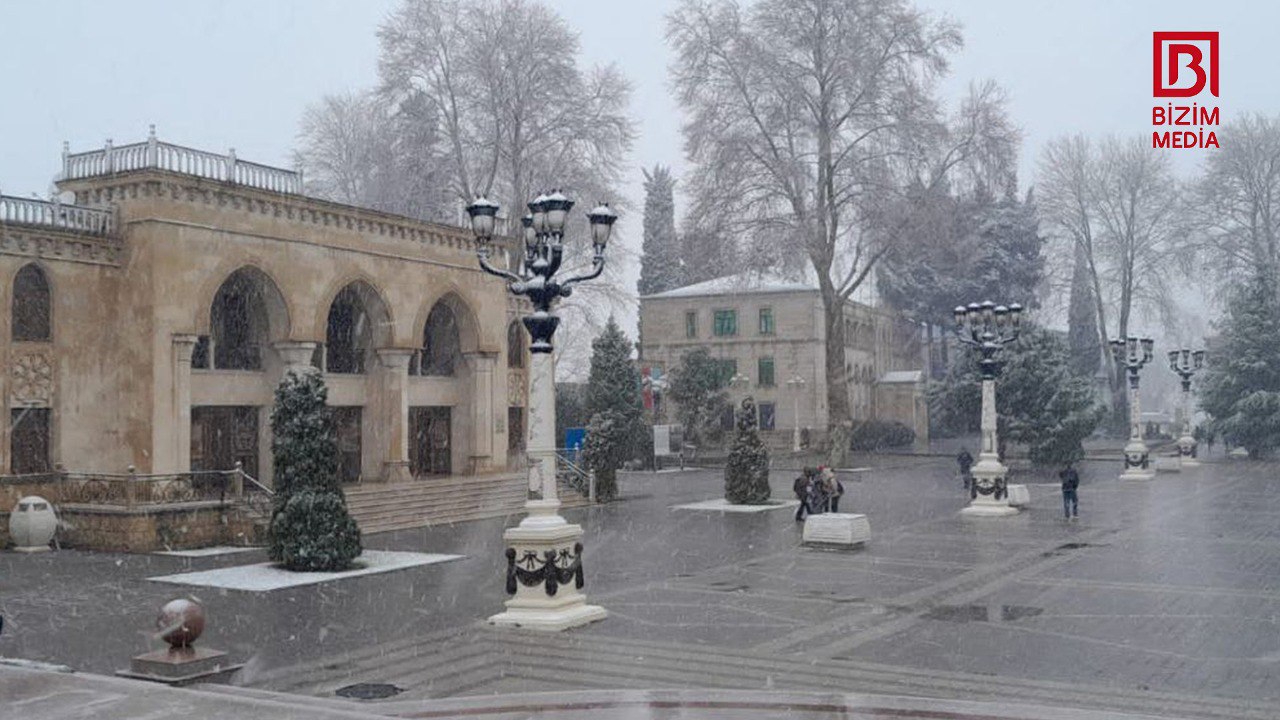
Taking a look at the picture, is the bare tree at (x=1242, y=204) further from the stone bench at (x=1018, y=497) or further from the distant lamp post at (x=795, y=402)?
the stone bench at (x=1018, y=497)

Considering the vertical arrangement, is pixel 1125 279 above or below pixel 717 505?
above

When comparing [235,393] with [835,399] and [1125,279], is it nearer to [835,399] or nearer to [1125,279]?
[835,399]

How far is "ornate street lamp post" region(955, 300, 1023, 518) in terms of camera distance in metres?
28.6

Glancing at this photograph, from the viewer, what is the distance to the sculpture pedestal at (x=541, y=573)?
46.6 ft

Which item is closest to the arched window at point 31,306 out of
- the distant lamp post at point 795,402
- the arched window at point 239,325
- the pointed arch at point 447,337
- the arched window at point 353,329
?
the arched window at point 239,325

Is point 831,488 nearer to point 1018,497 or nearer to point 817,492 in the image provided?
point 817,492

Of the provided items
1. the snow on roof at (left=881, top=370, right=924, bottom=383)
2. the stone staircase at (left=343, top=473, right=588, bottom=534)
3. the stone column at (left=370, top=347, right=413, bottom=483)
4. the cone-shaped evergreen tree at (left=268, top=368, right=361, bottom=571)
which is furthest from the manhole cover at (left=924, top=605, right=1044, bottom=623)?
the snow on roof at (left=881, top=370, right=924, bottom=383)

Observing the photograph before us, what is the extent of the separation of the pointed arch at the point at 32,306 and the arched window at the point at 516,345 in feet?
48.3

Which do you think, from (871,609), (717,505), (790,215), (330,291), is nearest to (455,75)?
(790,215)

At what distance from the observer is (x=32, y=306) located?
Result: 24.1 metres

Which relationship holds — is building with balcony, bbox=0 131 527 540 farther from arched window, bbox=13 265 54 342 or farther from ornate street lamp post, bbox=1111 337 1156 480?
ornate street lamp post, bbox=1111 337 1156 480

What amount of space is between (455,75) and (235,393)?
60.1ft

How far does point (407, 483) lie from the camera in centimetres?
3012

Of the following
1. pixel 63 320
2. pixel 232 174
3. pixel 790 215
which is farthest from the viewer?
pixel 790 215
